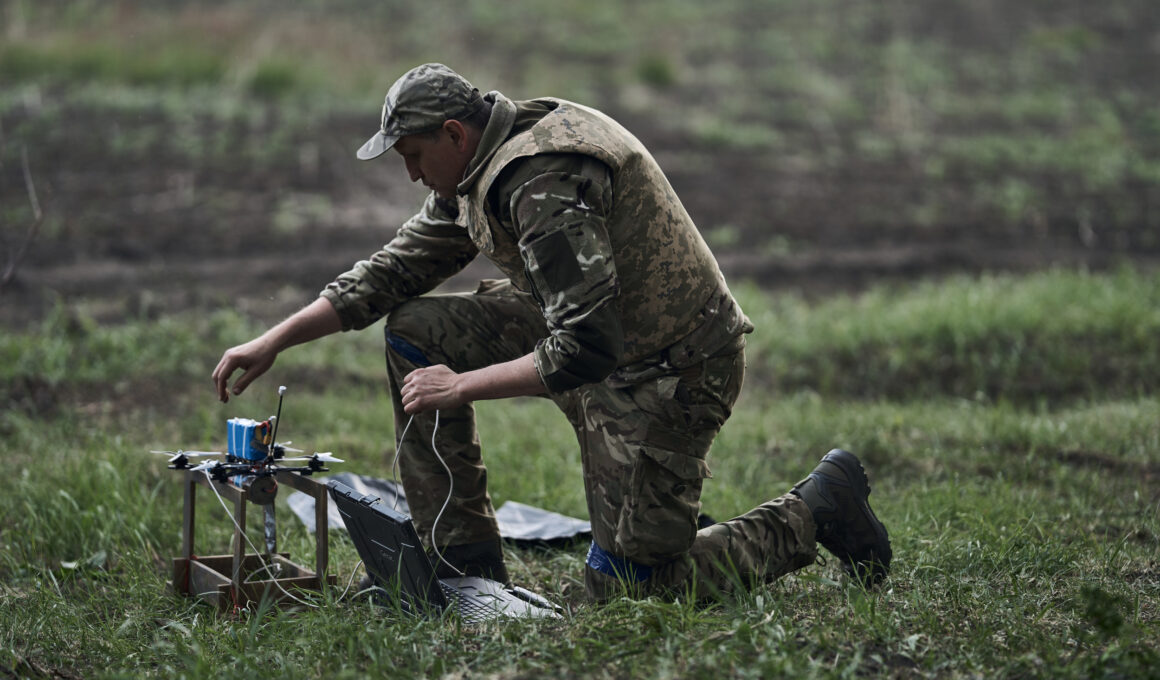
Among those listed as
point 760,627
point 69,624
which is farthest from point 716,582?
point 69,624

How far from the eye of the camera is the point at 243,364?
3748 mm

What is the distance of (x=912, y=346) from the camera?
7.52 m

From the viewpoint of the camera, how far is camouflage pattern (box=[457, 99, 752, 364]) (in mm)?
3262

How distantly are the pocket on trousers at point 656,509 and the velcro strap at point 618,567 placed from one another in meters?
0.03

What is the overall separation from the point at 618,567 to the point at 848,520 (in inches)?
30.3

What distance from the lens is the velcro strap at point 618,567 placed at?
3.48 m

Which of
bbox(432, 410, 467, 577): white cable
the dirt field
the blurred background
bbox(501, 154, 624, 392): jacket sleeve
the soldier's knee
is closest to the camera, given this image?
bbox(501, 154, 624, 392): jacket sleeve

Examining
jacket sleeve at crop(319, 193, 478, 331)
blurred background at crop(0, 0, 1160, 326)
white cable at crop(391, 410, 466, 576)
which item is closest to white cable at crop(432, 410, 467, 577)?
white cable at crop(391, 410, 466, 576)

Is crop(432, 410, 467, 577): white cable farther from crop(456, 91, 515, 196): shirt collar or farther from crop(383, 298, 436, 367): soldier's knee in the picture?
crop(456, 91, 515, 196): shirt collar

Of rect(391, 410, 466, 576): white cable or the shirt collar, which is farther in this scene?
rect(391, 410, 466, 576): white cable

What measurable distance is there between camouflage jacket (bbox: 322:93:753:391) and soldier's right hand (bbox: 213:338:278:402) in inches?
31.5

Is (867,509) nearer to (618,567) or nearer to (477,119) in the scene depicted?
(618,567)

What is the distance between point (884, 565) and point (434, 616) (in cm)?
148

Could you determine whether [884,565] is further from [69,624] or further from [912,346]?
[912,346]
